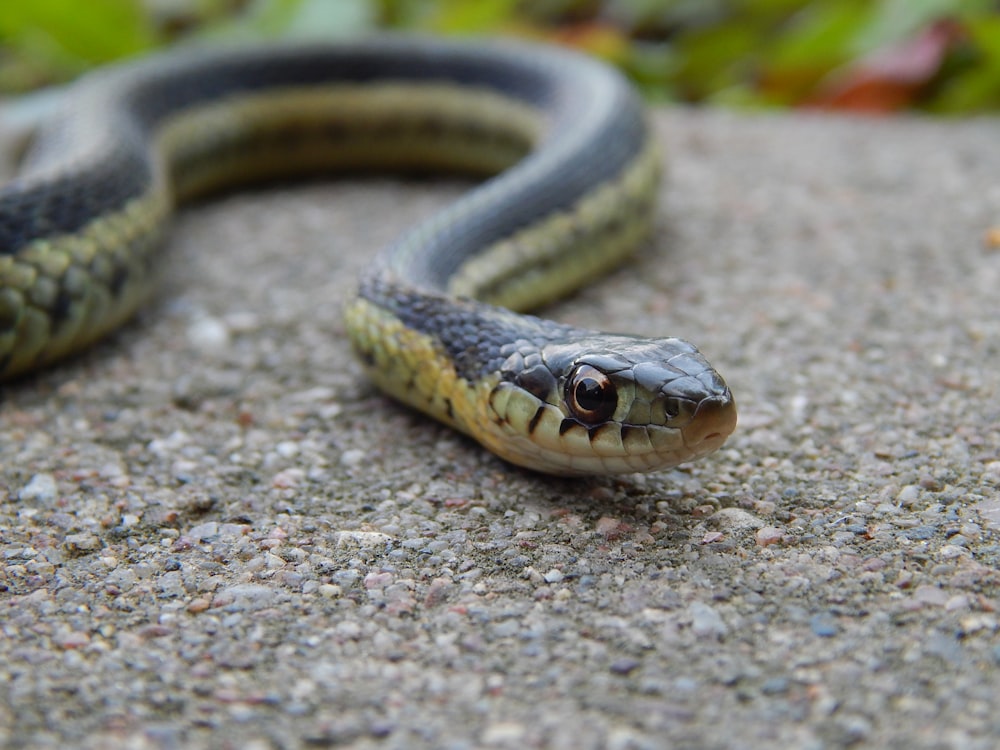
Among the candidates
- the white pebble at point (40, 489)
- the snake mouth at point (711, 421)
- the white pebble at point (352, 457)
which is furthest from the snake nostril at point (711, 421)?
the white pebble at point (40, 489)

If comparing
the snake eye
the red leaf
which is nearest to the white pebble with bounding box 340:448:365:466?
the snake eye

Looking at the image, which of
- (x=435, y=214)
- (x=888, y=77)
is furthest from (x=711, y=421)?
(x=888, y=77)

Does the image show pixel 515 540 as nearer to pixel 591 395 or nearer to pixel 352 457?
pixel 591 395

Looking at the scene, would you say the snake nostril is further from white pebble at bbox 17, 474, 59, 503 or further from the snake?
white pebble at bbox 17, 474, 59, 503

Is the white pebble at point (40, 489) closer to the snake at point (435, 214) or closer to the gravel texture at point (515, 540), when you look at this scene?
the gravel texture at point (515, 540)

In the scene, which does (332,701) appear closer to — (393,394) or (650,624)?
(650,624)
